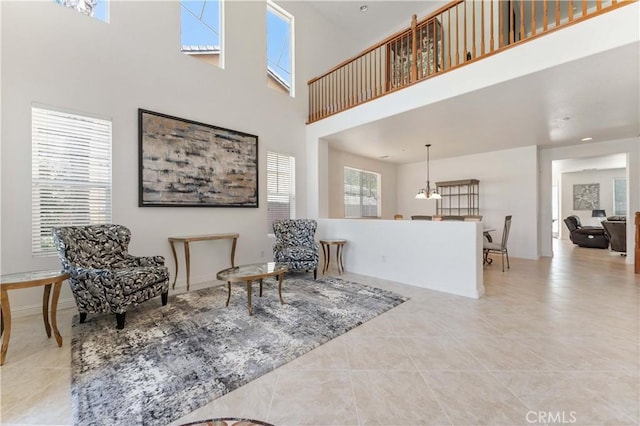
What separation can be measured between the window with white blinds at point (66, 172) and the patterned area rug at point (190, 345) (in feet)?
3.78

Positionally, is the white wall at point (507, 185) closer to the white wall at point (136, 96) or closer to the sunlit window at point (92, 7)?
the white wall at point (136, 96)

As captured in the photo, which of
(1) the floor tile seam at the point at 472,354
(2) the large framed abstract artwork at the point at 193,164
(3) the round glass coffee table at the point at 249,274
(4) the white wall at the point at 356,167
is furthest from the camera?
(4) the white wall at the point at 356,167

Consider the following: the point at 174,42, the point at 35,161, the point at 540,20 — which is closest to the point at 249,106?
the point at 174,42

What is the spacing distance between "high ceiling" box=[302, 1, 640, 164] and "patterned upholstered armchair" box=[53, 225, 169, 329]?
12.6ft

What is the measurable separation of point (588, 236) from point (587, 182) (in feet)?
11.2

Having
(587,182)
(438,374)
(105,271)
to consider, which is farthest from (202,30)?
(587,182)

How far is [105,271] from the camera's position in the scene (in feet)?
8.18

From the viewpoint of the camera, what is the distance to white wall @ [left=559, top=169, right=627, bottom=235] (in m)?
9.30

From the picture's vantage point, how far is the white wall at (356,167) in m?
6.45

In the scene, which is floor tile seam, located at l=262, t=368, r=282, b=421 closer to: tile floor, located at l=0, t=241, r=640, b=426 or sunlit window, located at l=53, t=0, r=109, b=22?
tile floor, located at l=0, t=241, r=640, b=426

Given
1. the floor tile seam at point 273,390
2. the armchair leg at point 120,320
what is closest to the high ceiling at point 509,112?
the floor tile seam at point 273,390

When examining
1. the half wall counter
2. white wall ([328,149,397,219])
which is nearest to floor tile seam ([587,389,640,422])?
the half wall counter

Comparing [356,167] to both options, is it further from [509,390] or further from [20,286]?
[20,286]

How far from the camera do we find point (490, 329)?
8.30 feet
